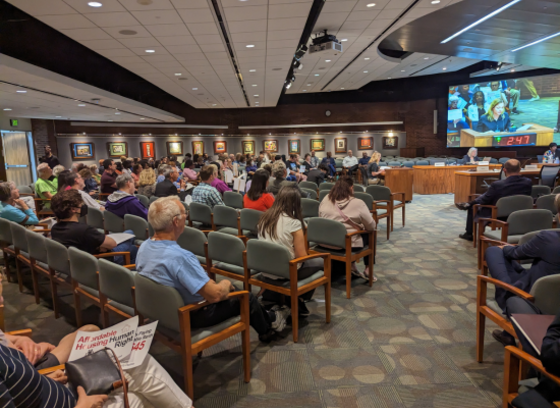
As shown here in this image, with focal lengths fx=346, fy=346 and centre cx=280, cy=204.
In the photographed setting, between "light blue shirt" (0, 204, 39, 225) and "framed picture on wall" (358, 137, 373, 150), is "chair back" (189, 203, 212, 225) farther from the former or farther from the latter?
"framed picture on wall" (358, 137, 373, 150)

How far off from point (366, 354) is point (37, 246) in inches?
138

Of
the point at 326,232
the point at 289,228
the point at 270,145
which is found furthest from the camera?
the point at 270,145

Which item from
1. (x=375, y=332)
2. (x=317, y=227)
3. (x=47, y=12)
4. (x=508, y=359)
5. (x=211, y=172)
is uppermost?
(x=47, y=12)

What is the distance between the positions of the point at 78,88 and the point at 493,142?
56.3ft

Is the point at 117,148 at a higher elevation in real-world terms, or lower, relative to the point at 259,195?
higher

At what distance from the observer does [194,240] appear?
384 centimetres

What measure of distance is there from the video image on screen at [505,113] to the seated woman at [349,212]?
15.1 metres

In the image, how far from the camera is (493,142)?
16.5m

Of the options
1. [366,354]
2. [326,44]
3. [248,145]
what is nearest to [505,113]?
[326,44]

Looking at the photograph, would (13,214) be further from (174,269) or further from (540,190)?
(540,190)

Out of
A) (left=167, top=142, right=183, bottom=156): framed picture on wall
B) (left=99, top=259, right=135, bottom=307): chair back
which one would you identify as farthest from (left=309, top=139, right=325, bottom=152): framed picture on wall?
(left=99, top=259, right=135, bottom=307): chair back

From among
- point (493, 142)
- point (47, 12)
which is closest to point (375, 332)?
point (47, 12)

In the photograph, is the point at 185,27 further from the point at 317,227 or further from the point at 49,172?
the point at 317,227

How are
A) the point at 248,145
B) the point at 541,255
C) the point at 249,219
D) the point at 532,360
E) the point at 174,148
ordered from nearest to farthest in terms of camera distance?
the point at 532,360 < the point at 541,255 < the point at 249,219 < the point at 174,148 < the point at 248,145
